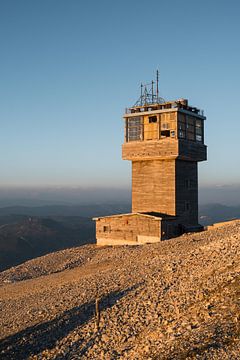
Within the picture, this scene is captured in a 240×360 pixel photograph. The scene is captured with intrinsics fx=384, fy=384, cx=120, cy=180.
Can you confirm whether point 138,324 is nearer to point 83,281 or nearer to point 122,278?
point 122,278

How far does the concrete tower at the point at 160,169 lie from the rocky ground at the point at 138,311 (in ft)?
41.3

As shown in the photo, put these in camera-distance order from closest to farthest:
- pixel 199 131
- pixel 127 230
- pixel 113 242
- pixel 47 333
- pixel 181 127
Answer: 1. pixel 47 333
2. pixel 127 230
3. pixel 113 242
4. pixel 181 127
5. pixel 199 131

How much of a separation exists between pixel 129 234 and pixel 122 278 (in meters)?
16.4

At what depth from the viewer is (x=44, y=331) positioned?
47.5ft

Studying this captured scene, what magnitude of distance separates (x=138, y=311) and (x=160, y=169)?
23.9 metres

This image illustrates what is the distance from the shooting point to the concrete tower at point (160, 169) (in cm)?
3556

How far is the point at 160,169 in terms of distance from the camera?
122 feet

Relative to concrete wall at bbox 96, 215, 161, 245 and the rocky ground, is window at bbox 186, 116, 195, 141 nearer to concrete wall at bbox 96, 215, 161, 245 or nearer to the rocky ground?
concrete wall at bbox 96, 215, 161, 245

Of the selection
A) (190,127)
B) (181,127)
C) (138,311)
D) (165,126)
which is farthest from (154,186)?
(138,311)

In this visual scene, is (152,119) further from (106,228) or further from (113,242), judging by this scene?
(113,242)

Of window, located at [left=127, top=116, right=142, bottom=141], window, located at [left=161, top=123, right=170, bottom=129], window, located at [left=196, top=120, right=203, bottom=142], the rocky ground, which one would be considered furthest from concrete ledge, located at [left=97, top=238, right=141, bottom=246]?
window, located at [left=196, top=120, right=203, bottom=142]

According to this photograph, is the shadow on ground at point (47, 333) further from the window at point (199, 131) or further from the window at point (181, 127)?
the window at point (199, 131)

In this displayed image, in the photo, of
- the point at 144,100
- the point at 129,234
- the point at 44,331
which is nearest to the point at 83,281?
the point at 44,331

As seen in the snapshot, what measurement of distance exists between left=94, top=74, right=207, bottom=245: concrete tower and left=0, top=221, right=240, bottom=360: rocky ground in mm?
12577
